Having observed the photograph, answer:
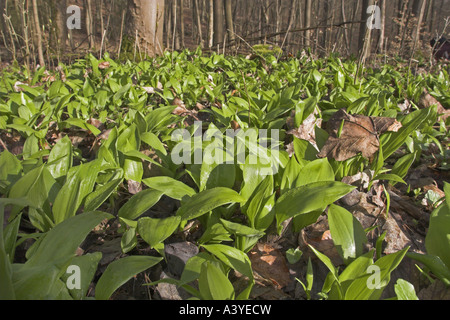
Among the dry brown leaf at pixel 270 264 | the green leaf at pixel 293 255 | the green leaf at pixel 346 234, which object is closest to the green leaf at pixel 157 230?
the dry brown leaf at pixel 270 264

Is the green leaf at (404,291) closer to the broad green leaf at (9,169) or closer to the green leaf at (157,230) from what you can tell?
the green leaf at (157,230)

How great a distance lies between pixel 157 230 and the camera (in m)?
1.38

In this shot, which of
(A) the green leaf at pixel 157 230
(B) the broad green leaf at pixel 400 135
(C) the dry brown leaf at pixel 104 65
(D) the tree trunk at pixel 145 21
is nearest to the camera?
(A) the green leaf at pixel 157 230

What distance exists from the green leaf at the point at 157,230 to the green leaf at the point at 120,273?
144 millimetres

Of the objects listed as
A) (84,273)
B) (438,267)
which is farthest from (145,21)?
(438,267)

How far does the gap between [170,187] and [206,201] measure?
28 cm

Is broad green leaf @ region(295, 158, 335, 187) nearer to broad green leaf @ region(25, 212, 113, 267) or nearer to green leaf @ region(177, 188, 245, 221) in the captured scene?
green leaf @ region(177, 188, 245, 221)

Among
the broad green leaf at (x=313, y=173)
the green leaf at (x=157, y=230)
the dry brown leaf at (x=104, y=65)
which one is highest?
the dry brown leaf at (x=104, y=65)

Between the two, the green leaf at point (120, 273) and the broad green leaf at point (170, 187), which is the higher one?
the broad green leaf at point (170, 187)

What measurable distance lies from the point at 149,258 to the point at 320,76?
3.36 meters

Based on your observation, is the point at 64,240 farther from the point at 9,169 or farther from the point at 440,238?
the point at 440,238

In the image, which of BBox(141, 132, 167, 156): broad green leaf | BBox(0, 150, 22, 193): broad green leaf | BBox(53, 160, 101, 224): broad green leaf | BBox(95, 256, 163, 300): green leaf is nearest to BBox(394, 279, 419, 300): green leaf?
BBox(95, 256, 163, 300): green leaf

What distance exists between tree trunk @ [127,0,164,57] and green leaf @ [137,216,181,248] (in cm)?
563

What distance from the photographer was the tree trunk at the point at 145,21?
6.55 meters
